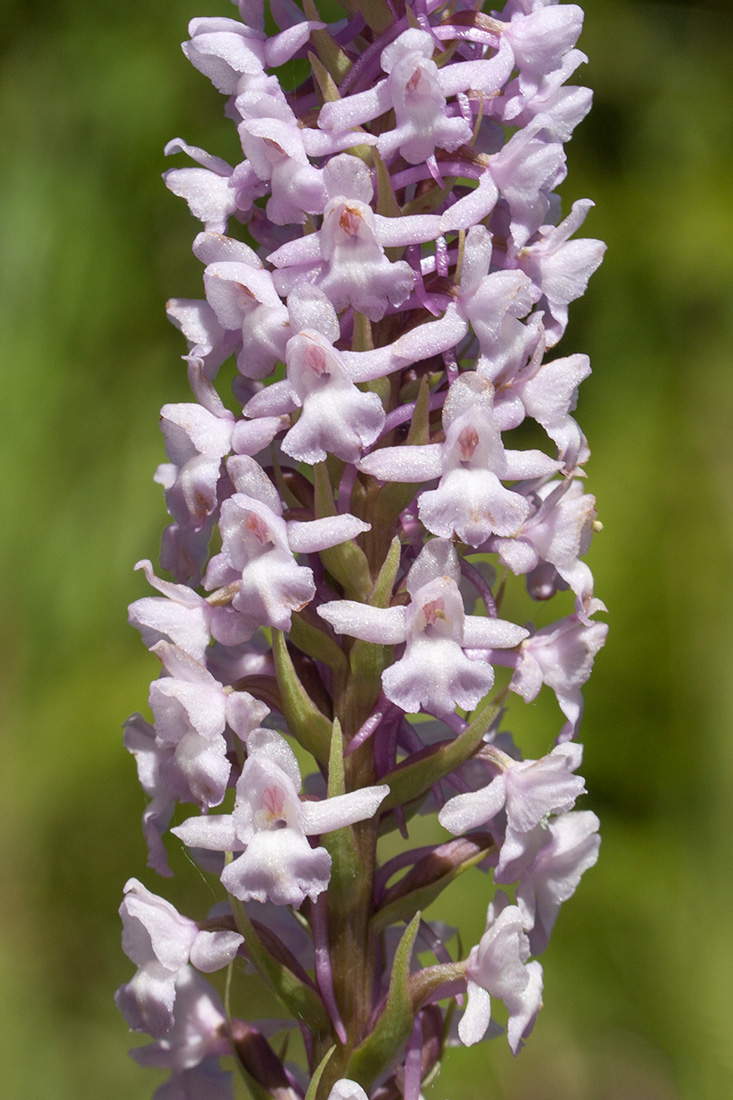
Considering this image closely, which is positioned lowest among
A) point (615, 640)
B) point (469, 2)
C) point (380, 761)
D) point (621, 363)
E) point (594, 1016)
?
point (594, 1016)

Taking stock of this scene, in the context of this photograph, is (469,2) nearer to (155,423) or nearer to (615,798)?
(155,423)

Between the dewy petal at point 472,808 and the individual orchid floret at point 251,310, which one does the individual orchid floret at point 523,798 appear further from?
the individual orchid floret at point 251,310

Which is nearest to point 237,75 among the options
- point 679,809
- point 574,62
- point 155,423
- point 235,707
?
point 574,62

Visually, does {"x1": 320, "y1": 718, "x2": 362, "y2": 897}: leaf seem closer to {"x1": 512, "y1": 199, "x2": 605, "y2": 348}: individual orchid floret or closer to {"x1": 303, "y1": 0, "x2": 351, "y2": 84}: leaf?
{"x1": 512, "y1": 199, "x2": 605, "y2": 348}: individual orchid floret

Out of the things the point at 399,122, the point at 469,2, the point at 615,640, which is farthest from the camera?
the point at 615,640

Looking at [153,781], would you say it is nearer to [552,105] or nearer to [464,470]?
[464,470]

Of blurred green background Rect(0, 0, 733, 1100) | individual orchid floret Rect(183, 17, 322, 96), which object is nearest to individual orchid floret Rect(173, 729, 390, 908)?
individual orchid floret Rect(183, 17, 322, 96)
